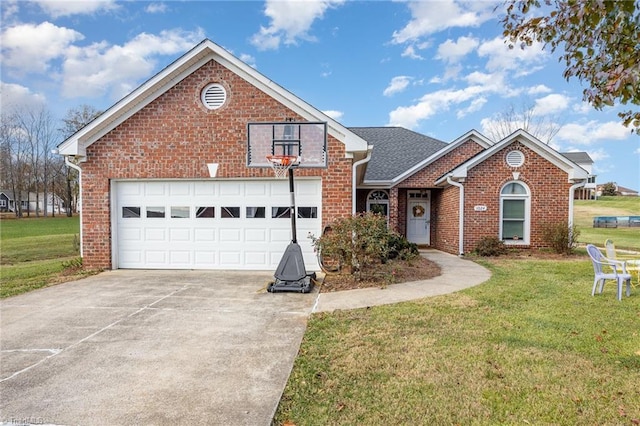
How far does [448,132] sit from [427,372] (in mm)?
30905

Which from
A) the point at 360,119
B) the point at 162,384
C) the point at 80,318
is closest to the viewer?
the point at 162,384

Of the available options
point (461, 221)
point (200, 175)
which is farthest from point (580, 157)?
point (200, 175)

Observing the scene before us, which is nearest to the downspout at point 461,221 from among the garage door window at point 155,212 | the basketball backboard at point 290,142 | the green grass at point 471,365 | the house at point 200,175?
the house at point 200,175

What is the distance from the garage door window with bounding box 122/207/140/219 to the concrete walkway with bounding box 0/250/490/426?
2.35m

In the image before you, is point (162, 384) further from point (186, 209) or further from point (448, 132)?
point (448, 132)

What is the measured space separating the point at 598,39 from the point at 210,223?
8.98m

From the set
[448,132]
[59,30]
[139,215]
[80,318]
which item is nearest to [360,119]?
[448,132]

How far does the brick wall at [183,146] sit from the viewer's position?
379 inches

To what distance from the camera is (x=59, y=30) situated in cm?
1424

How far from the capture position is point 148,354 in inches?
173

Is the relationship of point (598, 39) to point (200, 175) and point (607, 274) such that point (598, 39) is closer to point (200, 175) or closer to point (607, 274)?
point (607, 274)

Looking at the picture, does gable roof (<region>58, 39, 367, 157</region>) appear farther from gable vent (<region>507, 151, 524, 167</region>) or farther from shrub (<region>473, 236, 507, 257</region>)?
gable vent (<region>507, 151, 524, 167</region>)

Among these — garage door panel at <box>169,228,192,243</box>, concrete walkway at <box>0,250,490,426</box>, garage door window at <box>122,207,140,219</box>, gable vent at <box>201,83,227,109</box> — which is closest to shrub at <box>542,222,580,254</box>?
concrete walkway at <box>0,250,490,426</box>

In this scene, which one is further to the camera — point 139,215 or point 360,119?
point 360,119
